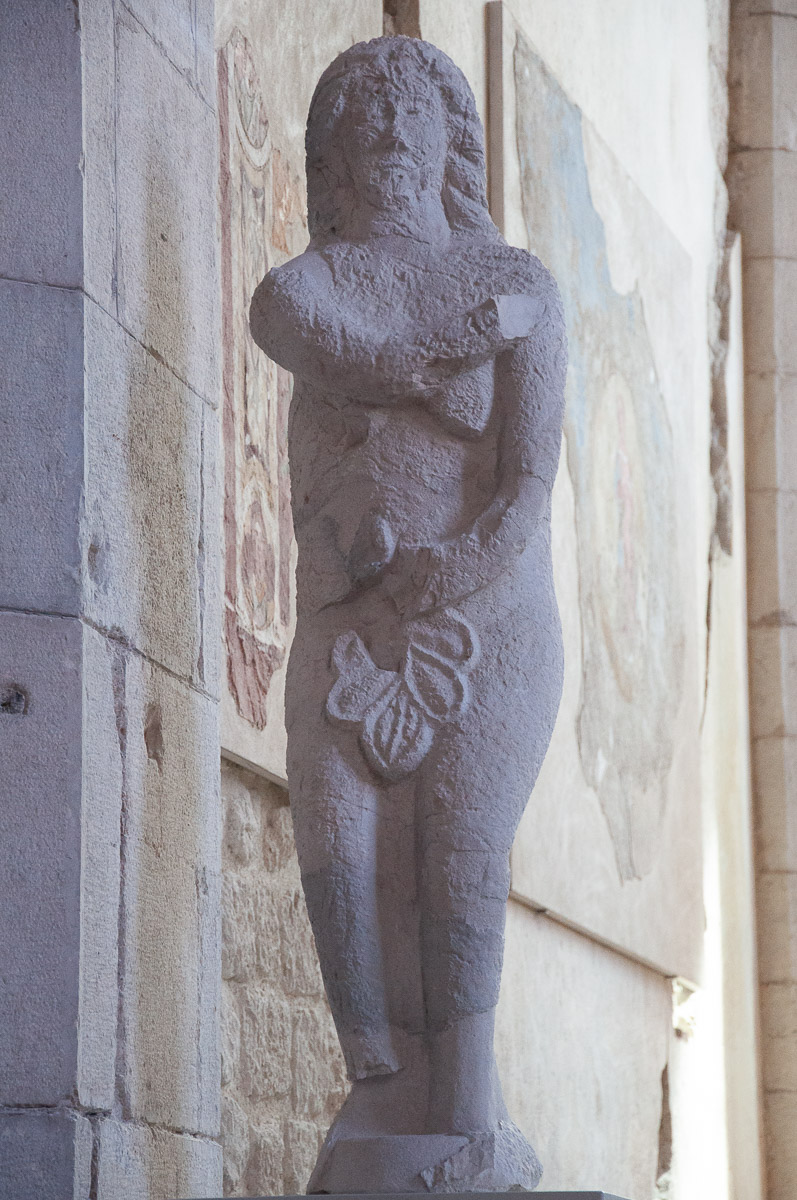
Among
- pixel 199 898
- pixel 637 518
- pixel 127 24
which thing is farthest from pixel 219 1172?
pixel 637 518

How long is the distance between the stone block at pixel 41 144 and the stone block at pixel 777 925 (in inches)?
276

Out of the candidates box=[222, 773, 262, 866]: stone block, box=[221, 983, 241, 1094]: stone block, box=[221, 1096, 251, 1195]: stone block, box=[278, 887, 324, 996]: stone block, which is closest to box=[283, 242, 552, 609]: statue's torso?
box=[222, 773, 262, 866]: stone block

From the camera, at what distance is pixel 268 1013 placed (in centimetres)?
444

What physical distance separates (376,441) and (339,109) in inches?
21.6

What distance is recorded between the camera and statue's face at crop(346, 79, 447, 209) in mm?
2893

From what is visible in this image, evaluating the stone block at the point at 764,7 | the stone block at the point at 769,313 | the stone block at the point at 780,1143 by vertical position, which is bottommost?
the stone block at the point at 780,1143

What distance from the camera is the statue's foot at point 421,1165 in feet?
8.19

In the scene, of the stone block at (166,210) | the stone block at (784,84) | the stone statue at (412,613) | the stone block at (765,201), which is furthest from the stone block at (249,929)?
the stone block at (784,84)

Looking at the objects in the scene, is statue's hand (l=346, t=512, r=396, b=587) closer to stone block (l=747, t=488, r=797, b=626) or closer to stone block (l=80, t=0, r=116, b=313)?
stone block (l=80, t=0, r=116, b=313)

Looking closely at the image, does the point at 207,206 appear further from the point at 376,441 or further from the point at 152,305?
the point at 376,441

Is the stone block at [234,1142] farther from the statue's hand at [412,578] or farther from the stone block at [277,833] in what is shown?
the statue's hand at [412,578]

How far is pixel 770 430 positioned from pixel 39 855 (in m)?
7.43

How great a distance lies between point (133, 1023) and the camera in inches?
111

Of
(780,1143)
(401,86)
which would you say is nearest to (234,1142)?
(401,86)
